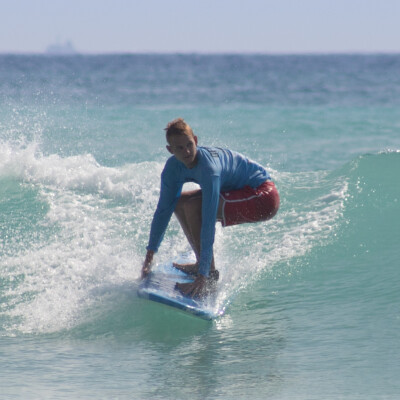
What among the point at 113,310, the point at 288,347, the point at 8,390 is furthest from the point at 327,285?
the point at 8,390

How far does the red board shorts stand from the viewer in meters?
5.01

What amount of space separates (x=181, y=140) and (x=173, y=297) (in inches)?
44.2

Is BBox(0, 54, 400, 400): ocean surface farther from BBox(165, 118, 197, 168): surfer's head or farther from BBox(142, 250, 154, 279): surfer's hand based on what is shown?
BBox(165, 118, 197, 168): surfer's head

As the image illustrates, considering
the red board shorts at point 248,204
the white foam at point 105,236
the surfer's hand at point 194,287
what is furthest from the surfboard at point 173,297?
the red board shorts at point 248,204

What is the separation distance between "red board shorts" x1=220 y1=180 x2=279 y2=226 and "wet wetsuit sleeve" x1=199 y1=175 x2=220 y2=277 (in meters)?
0.37

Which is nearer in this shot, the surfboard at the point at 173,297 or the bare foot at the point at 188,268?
the surfboard at the point at 173,297

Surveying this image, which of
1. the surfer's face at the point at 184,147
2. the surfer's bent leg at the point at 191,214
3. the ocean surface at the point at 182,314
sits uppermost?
the surfer's face at the point at 184,147

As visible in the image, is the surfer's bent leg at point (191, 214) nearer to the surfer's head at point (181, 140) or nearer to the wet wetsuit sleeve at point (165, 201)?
the wet wetsuit sleeve at point (165, 201)

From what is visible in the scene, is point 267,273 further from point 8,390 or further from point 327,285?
point 8,390

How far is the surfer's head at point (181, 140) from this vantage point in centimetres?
445

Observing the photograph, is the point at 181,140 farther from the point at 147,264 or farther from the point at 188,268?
the point at 188,268

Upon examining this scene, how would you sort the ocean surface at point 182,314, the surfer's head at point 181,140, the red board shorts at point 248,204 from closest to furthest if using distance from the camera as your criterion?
the ocean surface at point 182,314
the surfer's head at point 181,140
the red board shorts at point 248,204

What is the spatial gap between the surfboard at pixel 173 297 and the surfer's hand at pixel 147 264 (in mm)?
38

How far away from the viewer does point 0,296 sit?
5500 mm
